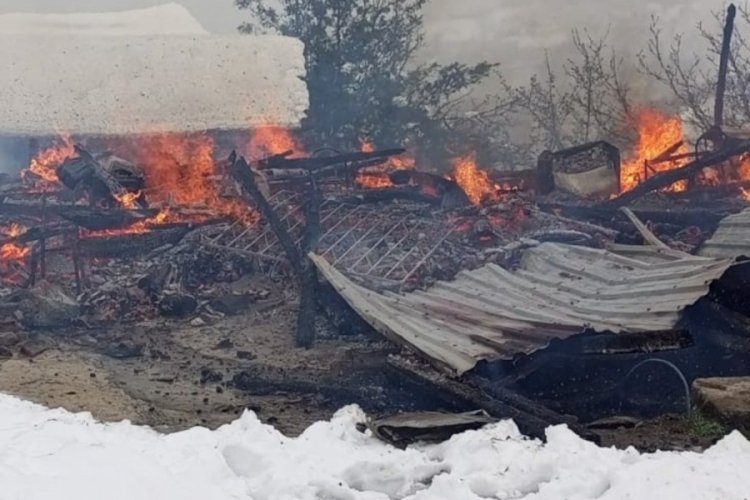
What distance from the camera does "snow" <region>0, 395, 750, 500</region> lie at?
4246 millimetres

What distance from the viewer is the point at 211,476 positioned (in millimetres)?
4562

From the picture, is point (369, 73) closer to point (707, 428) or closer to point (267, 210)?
point (267, 210)

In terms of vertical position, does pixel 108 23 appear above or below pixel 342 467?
above

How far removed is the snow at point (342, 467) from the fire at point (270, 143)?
1108 cm

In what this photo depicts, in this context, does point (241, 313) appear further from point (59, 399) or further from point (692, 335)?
point (692, 335)

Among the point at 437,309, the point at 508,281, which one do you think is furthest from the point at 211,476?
the point at 508,281

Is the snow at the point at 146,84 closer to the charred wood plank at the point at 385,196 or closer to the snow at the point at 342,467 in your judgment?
the charred wood plank at the point at 385,196

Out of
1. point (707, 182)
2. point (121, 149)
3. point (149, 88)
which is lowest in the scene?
point (707, 182)

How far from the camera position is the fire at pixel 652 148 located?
45.7ft

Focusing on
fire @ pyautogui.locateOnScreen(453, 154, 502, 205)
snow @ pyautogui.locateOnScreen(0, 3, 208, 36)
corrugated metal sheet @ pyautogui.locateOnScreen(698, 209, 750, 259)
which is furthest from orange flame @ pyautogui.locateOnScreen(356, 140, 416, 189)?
snow @ pyautogui.locateOnScreen(0, 3, 208, 36)

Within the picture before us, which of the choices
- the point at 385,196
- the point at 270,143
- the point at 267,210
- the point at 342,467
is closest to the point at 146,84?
the point at 270,143

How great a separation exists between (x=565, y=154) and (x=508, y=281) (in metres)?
6.12

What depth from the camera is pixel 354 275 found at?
925cm

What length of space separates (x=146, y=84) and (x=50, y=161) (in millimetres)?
3077
